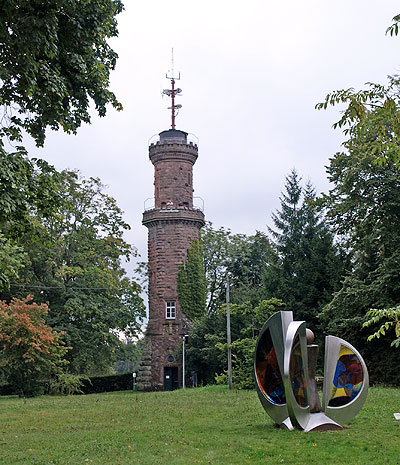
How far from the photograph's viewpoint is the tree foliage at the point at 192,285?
41656 mm

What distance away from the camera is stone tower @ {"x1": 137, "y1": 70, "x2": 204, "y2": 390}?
41.1 metres

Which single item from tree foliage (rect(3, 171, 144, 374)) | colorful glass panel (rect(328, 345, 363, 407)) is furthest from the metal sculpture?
tree foliage (rect(3, 171, 144, 374))

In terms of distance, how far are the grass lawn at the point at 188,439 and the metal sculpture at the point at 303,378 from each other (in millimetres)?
525

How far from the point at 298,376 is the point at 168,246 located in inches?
1111

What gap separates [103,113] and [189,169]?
2977cm

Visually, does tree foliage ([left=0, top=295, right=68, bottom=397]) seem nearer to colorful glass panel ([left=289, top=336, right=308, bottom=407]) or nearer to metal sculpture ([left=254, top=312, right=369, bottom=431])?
metal sculpture ([left=254, top=312, right=369, bottom=431])

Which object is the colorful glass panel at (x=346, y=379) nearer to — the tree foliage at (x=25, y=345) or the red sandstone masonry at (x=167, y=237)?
the tree foliage at (x=25, y=345)

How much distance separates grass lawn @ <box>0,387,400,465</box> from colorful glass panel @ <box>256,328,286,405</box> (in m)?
0.84

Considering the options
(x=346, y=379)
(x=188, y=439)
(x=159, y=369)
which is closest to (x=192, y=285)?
(x=159, y=369)

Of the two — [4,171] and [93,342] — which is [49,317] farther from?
[4,171]

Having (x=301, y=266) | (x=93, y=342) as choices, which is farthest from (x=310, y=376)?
(x=93, y=342)

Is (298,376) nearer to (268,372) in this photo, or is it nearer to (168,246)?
(268,372)

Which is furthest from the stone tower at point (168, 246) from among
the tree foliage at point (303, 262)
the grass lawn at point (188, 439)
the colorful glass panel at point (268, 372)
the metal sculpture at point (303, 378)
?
the metal sculpture at point (303, 378)

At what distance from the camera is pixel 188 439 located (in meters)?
13.7
